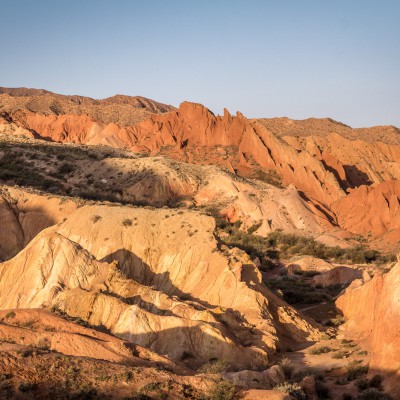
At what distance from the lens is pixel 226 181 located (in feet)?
234

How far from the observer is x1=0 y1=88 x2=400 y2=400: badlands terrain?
15.6m

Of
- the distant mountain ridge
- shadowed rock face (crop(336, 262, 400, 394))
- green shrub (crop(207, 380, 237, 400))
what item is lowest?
green shrub (crop(207, 380, 237, 400))

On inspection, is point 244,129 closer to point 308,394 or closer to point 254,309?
point 254,309

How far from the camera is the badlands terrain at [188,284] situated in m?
15.6

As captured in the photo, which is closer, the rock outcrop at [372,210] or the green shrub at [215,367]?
the green shrub at [215,367]

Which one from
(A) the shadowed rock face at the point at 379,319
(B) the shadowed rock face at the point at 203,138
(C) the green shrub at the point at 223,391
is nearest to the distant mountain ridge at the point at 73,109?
(B) the shadowed rock face at the point at 203,138


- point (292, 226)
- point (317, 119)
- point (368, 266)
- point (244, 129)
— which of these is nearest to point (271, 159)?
point (244, 129)

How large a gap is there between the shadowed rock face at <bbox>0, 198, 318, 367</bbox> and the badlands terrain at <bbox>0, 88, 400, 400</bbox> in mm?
67

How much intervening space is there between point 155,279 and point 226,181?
41232mm

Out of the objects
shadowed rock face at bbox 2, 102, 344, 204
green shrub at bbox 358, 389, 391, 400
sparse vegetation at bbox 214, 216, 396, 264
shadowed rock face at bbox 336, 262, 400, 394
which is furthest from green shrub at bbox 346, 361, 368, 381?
shadowed rock face at bbox 2, 102, 344, 204

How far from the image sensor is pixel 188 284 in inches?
1176

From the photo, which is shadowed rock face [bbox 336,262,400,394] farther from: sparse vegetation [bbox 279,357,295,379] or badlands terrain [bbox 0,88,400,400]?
sparse vegetation [bbox 279,357,295,379]

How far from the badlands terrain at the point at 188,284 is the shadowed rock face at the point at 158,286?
7cm

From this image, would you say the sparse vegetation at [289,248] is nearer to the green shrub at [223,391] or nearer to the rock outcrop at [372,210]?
the rock outcrop at [372,210]
